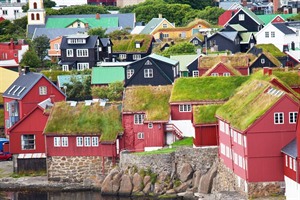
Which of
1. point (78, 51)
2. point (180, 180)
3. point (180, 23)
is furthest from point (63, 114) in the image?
point (180, 23)

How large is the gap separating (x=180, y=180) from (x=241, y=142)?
277 inches

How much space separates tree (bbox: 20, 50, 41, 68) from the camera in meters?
106

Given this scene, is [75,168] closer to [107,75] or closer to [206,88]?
[206,88]

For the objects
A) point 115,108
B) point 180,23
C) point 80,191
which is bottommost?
point 80,191

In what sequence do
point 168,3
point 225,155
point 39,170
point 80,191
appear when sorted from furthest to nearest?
point 168,3 < point 39,170 < point 80,191 < point 225,155

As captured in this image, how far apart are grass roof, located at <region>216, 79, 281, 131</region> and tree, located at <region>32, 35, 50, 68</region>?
171ft

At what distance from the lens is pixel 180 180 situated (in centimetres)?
6581

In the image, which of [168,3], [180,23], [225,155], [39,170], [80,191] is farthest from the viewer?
[168,3]

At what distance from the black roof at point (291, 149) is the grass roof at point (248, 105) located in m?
1.92

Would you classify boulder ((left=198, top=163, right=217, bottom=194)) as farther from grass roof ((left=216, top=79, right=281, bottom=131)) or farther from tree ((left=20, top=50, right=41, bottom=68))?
tree ((left=20, top=50, right=41, bottom=68))

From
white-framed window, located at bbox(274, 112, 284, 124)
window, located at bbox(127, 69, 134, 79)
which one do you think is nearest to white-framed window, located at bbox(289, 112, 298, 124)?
white-framed window, located at bbox(274, 112, 284, 124)

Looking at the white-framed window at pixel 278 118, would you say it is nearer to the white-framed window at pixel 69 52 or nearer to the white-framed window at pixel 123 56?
the white-framed window at pixel 69 52

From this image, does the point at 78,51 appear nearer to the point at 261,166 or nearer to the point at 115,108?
the point at 115,108

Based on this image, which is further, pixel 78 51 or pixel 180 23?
pixel 180 23
